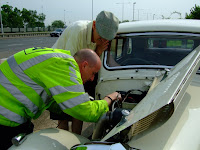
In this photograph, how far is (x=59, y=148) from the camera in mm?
1479

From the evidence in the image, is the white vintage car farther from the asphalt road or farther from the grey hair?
the asphalt road

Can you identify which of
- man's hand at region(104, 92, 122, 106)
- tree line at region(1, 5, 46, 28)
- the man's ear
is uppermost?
tree line at region(1, 5, 46, 28)

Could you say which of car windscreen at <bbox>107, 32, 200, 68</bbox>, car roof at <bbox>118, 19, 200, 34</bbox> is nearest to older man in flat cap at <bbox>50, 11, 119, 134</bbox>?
car windscreen at <bbox>107, 32, 200, 68</bbox>

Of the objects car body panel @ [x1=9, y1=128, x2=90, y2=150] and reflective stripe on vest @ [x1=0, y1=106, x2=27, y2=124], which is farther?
reflective stripe on vest @ [x1=0, y1=106, x2=27, y2=124]

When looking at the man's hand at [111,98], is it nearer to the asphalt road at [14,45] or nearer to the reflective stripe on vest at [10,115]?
the reflective stripe on vest at [10,115]

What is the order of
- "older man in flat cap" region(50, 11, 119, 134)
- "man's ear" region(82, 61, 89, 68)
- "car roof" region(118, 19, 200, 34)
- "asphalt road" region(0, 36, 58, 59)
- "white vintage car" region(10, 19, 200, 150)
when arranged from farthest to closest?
"asphalt road" region(0, 36, 58, 59)
"car roof" region(118, 19, 200, 34)
"older man in flat cap" region(50, 11, 119, 134)
"man's ear" region(82, 61, 89, 68)
"white vintage car" region(10, 19, 200, 150)

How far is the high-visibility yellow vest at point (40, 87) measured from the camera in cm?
160

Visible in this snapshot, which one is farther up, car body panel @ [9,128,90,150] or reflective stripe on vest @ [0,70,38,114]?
→ reflective stripe on vest @ [0,70,38,114]

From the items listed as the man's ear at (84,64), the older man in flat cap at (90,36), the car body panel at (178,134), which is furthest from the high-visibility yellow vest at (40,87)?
the older man in flat cap at (90,36)

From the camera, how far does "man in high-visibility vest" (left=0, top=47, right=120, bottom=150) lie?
5.24 ft

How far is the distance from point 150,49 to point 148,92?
1.17 meters

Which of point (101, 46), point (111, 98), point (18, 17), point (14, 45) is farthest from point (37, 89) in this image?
point (18, 17)

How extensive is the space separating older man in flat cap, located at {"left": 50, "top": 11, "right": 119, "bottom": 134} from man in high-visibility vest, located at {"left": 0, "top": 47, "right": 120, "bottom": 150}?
0.79 meters

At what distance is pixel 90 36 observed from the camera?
2.79 metres
